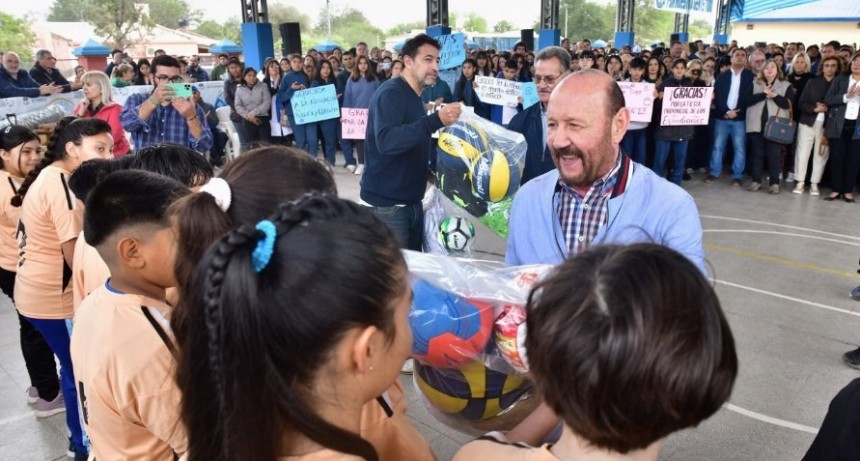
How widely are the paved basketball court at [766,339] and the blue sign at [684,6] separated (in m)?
14.0

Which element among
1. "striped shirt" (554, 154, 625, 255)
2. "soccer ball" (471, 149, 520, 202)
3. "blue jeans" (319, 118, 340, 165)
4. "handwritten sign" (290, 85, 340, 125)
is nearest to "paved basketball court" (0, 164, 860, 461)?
"striped shirt" (554, 154, 625, 255)

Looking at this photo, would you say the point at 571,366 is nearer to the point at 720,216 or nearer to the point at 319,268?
the point at 319,268

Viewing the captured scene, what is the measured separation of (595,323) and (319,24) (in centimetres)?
7770

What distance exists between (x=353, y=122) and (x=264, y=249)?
819 cm

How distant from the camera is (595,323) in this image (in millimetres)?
994

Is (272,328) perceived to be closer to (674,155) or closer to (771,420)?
(771,420)

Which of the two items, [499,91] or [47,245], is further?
[499,91]

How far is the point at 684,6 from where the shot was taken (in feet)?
66.0

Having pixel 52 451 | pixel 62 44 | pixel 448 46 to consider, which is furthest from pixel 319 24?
pixel 52 451

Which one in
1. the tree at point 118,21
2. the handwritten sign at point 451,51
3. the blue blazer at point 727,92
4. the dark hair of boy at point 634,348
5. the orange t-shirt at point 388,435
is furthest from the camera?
the tree at point 118,21

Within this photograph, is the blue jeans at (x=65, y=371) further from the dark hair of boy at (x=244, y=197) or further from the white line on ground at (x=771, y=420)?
the white line on ground at (x=771, y=420)

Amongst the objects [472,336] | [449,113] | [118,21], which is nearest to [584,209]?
[472,336]

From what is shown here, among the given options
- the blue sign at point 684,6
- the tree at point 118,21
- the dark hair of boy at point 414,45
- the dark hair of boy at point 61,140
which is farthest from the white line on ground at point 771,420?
the tree at point 118,21

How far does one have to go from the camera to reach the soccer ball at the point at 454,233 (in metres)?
3.95
